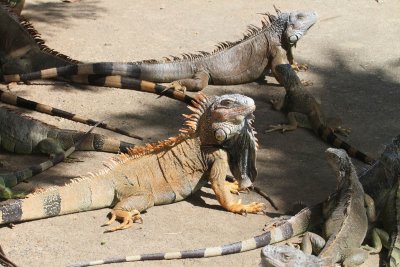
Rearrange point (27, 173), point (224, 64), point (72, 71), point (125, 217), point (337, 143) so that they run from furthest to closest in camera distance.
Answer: point (224, 64) → point (72, 71) → point (337, 143) → point (27, 173) → point (125, 217)

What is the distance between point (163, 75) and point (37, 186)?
8.51 ft

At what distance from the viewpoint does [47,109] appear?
714cm

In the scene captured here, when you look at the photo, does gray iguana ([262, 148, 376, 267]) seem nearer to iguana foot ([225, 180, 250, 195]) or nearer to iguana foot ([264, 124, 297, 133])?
iguana foot ([225, 180, 250, 195])

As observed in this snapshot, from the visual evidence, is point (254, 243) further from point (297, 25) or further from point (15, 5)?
point (15, 5)

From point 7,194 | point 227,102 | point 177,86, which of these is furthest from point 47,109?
point 227,102

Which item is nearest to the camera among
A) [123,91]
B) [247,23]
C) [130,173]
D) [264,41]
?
[130,173]

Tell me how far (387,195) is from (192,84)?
297 centimetres

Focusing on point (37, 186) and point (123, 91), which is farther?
point (123, 91)

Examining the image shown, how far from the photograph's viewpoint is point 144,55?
8789 millimetres

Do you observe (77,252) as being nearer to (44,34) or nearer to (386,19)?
(44,34)

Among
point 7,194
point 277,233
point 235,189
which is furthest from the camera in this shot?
point 235,189

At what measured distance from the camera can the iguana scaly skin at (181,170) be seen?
18.0ft

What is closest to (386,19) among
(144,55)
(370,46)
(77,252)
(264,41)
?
(370,46)

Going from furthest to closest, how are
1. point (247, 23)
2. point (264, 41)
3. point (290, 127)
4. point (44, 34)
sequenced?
point (247, 23) < point (44, 34) < point (264, 41) < point (290, 127)
